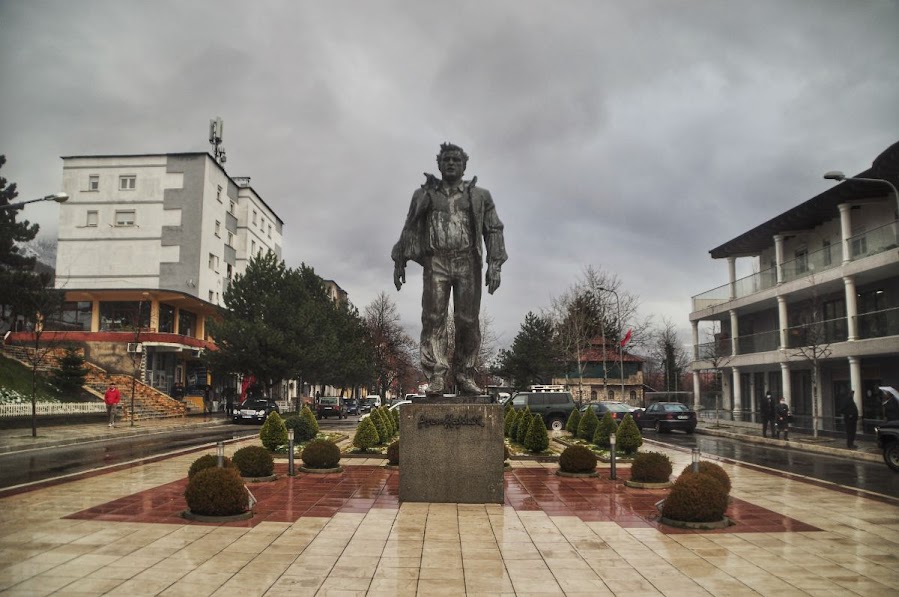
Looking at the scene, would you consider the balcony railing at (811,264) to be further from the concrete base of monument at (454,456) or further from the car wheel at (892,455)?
the concrete base of monument at (454,456)

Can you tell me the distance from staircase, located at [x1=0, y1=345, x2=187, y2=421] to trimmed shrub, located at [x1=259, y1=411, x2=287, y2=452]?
2164 cm

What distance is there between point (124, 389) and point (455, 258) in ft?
117

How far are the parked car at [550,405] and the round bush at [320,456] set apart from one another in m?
16.7

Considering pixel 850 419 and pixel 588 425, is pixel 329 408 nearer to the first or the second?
pixel 588 425

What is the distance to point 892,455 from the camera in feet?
51.6

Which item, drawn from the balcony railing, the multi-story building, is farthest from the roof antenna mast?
the balcony railing

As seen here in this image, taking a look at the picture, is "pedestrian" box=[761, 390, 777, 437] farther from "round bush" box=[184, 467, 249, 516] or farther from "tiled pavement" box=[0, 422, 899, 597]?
"round bush" box=[184, 467, 249, 516]

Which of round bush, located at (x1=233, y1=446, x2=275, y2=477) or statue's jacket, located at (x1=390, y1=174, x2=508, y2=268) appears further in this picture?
round bush, located at (x1=233, y1=446, x2=275, y2=477)

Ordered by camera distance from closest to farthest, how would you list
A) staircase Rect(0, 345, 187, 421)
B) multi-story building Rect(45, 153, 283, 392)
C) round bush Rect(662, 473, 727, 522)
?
round bush Rect(662, 473, 727, 522) → staircase Rect(0, 345, 187, 421) → multi-story building Rect(45, 153, 283, 392)

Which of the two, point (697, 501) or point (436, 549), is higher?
point (697, 501)

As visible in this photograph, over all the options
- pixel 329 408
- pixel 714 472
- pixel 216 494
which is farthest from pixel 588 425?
pixel 329 408

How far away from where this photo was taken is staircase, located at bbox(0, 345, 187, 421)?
3566cm

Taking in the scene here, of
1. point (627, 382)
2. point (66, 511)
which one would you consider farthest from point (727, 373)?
point (66, 511)

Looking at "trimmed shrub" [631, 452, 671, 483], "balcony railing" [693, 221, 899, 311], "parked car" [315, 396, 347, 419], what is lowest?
"parked car" [315, 396, 347, 419]
